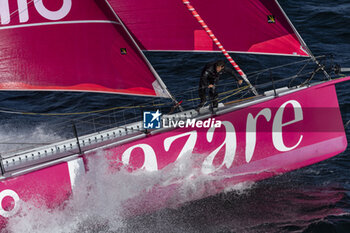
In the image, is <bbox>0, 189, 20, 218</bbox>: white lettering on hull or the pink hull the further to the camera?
the pink hull

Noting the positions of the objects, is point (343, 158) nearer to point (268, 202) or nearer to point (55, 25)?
point (268, 202)

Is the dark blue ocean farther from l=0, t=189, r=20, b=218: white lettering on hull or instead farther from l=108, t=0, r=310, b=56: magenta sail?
l=108, t=0, r=310, b=56: magenta sail

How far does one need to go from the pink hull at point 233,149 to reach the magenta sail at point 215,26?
1.06 metres

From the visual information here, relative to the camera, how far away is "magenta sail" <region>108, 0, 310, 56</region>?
28.7ft

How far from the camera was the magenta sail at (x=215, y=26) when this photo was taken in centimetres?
876

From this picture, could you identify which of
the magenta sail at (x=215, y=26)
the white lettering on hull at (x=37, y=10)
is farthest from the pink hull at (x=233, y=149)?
the white lettering on hull at (x=37, y=10)

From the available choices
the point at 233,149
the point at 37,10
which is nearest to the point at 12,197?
the point at 37,10

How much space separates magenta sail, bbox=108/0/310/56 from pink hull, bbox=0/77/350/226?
3.48 ft

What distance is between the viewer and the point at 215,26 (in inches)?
357

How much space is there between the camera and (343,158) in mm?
10117

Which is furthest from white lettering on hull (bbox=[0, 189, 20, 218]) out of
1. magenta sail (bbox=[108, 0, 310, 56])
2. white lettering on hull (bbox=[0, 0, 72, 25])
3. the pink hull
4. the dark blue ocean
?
magenta sail (bbox=[108, 0, 310, 56])

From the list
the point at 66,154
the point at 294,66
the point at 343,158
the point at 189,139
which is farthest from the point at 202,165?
the point at 294,66

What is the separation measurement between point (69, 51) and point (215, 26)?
110 inches

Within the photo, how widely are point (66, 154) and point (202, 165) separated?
2.45 meters
